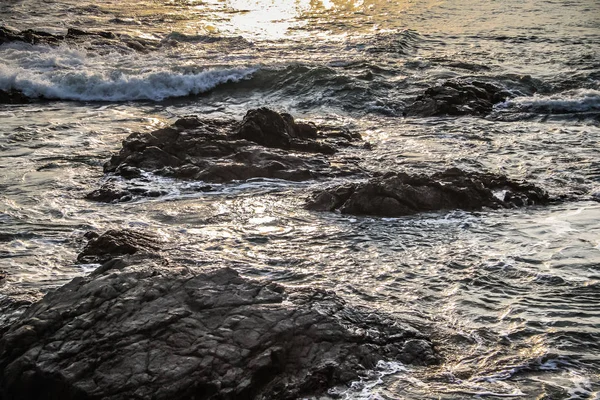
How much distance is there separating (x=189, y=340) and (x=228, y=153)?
523 centimetres

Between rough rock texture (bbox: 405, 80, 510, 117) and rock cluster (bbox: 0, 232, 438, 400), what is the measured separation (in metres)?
8.07

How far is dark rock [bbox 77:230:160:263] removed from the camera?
19.7ft

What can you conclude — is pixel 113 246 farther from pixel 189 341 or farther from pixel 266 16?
pixel 266 16

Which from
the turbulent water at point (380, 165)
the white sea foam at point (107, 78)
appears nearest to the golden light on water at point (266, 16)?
the turbulent water at point (380, 165)

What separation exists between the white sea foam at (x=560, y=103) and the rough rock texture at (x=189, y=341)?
878cm

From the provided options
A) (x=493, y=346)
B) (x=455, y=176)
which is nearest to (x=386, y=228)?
(x=455, y=176)

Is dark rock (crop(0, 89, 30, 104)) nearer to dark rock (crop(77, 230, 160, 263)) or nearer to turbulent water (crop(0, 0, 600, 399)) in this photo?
turbulent water (crop(0, 0, 600, 399))

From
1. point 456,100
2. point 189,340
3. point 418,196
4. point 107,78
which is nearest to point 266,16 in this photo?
point 107,78

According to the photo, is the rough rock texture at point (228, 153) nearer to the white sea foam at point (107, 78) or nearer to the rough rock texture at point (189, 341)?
the rough rock texture at point (189, 341)

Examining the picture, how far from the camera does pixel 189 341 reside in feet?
13.4

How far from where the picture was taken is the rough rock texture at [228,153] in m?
8.65

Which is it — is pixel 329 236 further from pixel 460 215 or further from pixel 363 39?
pixel 363 39

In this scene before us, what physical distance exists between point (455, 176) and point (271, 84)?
8026mm

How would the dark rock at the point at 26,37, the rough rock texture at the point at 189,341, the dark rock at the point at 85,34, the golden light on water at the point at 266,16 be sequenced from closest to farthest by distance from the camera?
the rough rock texture at the point at 189,341 → the dark rock at the point at 26,37 → the dark rock at the point at 85,34 → the golden light on water at the point at 266,16
